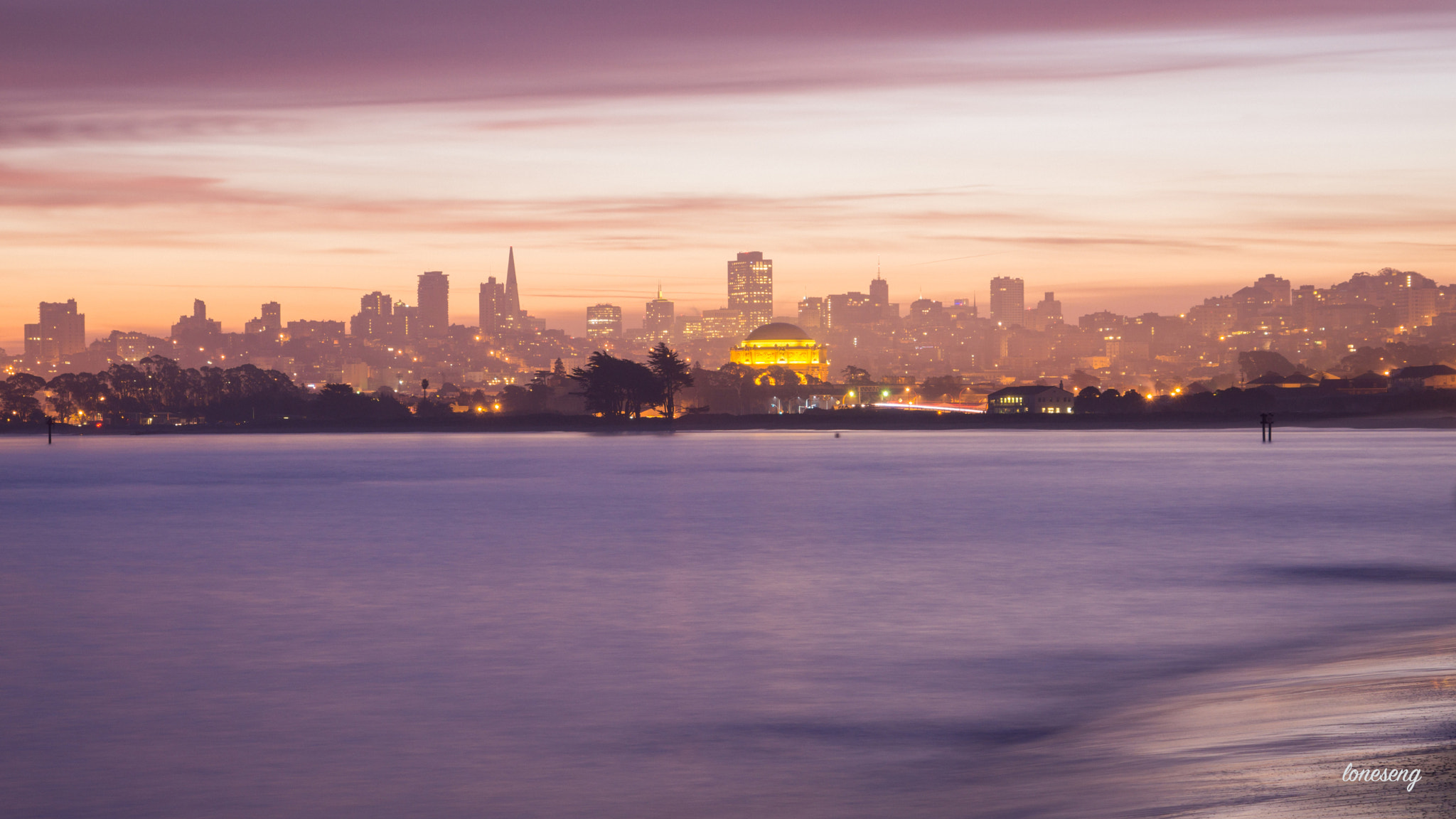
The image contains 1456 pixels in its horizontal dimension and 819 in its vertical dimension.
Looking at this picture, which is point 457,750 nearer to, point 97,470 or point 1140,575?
point 1140,575

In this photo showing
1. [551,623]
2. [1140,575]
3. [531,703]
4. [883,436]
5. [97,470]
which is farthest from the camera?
[883,436]

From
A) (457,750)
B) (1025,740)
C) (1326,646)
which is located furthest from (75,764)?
(1326,646)

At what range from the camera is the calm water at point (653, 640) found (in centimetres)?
1379

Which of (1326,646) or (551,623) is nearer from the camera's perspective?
(1326,646)

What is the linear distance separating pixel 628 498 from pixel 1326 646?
144ft

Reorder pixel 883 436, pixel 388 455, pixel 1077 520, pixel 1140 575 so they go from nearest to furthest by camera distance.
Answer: pixel 1140 575 → pixel 1077 520 → pixel 388 455 → pixel 883 436

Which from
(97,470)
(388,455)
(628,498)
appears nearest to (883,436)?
(388,455)

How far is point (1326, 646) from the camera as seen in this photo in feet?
71.0

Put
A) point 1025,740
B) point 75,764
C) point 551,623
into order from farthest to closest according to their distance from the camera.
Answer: point 551,623, point 1025,740, point 75,764

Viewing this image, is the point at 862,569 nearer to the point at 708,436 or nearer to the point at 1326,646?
the point at 1326,646

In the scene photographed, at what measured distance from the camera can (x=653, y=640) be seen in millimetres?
23438

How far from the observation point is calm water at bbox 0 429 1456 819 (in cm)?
1379

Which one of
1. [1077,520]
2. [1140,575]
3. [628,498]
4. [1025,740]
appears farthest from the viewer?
[628,498]

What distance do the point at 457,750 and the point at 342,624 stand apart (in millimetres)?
11174
